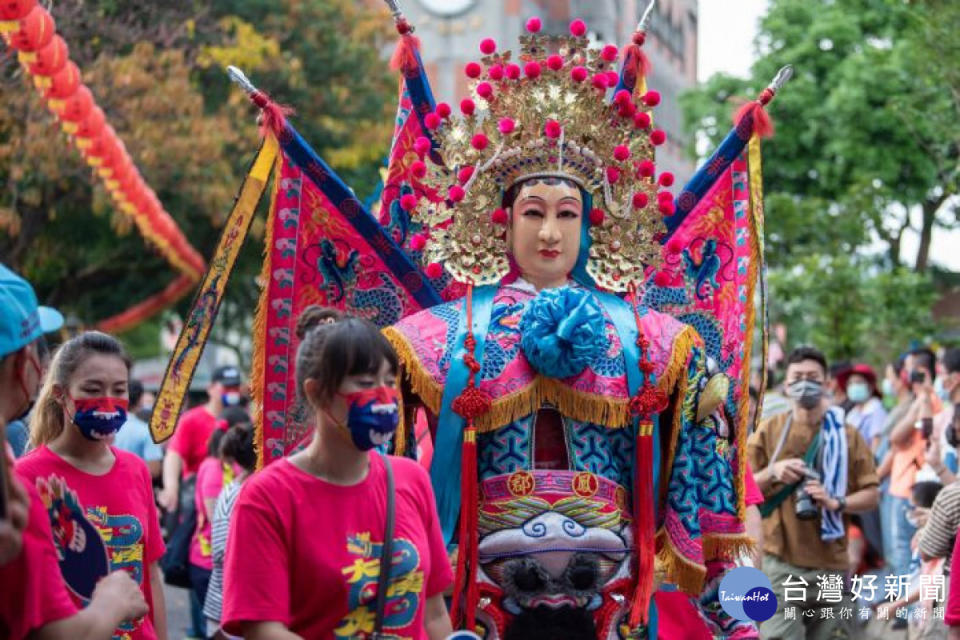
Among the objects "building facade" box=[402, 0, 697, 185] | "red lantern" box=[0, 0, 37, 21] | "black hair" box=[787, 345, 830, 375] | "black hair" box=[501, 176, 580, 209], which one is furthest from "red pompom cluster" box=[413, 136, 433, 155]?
"building facade" box=[402, 0, 697, 185]

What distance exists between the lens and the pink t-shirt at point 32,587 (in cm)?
325

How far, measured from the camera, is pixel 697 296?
6477 mm

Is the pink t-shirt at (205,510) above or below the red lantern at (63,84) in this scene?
below

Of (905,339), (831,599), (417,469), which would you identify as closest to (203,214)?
(905,339)

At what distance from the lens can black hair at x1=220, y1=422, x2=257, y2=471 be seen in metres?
8.74

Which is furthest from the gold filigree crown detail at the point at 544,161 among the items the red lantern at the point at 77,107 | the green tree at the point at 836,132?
the green tree at the point at 836,132

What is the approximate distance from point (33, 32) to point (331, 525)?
5.66 metres

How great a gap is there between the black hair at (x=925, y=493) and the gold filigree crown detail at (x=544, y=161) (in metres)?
3.70

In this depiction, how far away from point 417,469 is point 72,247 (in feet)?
62.4

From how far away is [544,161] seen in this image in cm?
579

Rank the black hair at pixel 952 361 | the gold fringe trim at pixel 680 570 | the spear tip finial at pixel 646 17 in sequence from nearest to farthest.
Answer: the gold fringe trim at pixel 680 570 < the spear tip finial at pixel 646 17 < the black hair at pixel 952 361

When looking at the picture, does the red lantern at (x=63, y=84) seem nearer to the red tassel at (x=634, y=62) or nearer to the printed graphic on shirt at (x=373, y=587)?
the red tassel at (x=634, y=62)

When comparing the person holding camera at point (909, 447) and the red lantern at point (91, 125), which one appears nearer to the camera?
the person holding camera at point (909, 447)

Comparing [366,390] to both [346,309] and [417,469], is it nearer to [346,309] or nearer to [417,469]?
[417,469]
